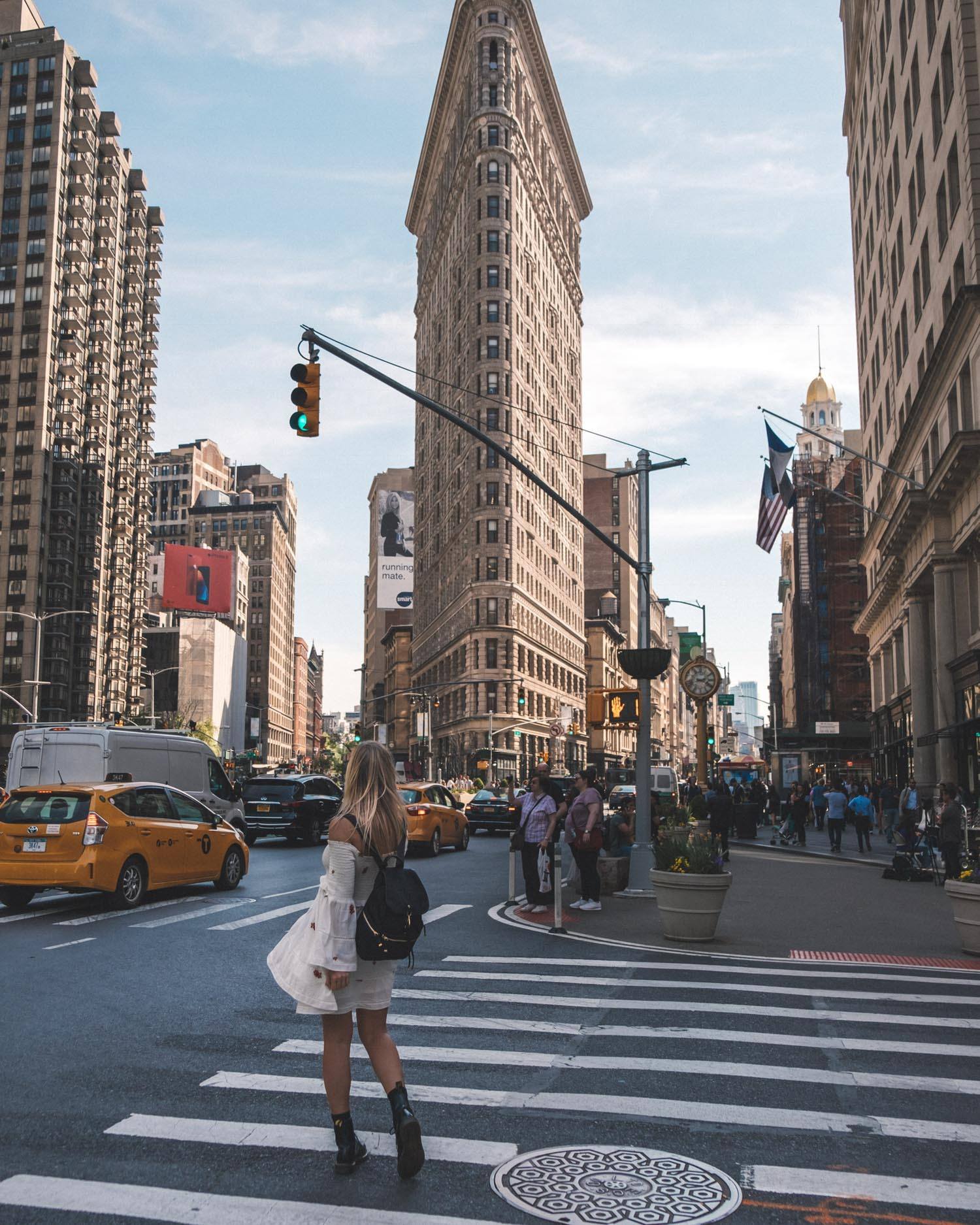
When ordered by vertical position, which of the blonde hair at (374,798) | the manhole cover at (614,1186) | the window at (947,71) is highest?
the window at (947,71)

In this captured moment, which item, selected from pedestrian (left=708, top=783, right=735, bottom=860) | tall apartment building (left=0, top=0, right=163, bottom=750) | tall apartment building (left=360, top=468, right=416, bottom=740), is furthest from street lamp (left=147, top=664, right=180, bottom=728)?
pedestrian (left=708, top=783, right=735, bottom=860)

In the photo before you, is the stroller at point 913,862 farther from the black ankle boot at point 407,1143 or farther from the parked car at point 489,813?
the black ankle boot at point 407,1143

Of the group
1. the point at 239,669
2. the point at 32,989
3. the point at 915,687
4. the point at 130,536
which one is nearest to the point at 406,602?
the point at 130,536

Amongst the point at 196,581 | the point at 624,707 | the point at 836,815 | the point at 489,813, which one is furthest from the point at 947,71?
the point at 196,581

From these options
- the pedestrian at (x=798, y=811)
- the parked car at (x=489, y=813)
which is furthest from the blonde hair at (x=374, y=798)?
the pedestrian at (x=798, y=811)

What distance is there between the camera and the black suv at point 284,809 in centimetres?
2844

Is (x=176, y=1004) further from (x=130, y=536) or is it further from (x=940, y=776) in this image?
(x=130, y=536)

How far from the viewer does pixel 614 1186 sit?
192 inches

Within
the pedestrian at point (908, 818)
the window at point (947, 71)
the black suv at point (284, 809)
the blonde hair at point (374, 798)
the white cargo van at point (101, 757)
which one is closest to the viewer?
the blonde hair at point (374, 798)

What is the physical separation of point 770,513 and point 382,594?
80.0m

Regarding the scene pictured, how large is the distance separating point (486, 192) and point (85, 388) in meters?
43.7

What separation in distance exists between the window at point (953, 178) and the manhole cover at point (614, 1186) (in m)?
32.5

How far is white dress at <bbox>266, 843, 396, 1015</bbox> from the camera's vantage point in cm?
512

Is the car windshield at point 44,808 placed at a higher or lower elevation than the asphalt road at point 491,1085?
higher
